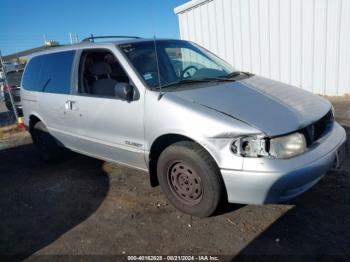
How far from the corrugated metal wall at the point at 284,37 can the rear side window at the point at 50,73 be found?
5.99 meters

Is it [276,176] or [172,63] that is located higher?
[172,63]

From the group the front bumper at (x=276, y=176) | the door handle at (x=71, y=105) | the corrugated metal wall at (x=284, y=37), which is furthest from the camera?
the corrugated metal wall at (x=284, y=37)

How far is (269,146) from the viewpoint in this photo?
8.70 ft

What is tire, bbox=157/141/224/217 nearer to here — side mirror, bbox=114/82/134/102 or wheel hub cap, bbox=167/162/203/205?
wheel hub cap, bbox=167/162/203/205

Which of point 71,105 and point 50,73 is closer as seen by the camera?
point 71,105

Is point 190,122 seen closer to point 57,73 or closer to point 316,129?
point 316,129

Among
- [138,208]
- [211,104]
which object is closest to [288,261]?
[211,104]

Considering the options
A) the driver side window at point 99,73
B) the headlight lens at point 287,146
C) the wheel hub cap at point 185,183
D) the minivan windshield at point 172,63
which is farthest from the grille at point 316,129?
the driver side window at point 99,73

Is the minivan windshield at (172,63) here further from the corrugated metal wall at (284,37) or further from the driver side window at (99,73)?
the corrugated metal wall at (284,37)

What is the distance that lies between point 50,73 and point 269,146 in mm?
3457

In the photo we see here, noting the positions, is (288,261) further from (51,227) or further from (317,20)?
(317,20)

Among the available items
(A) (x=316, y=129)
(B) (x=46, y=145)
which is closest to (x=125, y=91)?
(A) (x=316, y=129)

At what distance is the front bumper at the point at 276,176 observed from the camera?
2602 millimetres

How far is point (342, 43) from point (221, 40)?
3.39 meters
